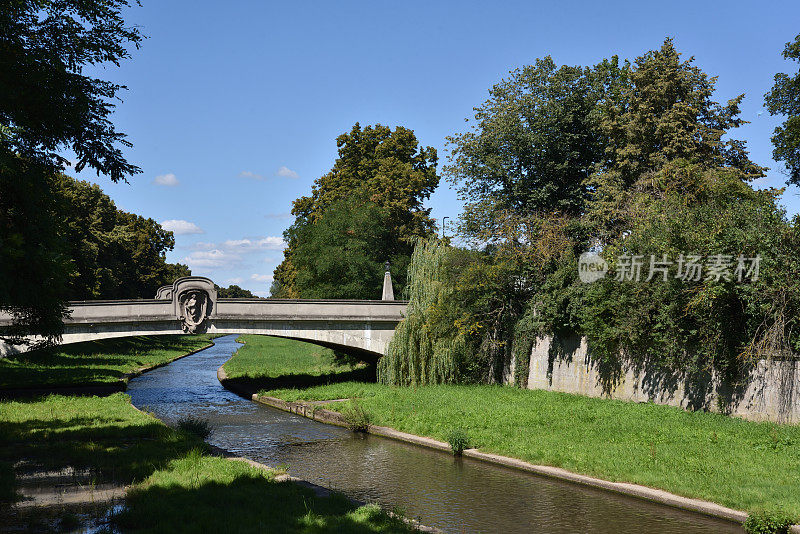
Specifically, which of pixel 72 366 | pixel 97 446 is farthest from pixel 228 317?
pixel 97 446

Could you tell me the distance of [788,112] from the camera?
94.0 feet

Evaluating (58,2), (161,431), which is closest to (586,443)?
(161,431)

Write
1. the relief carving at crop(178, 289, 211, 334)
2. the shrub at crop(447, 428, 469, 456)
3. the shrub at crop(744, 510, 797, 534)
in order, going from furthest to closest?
the relief carving at crop(178, 289, 211, 334)
the shrub at crop(447, 428, 469, 456)
the shrub at crop(744, 510, 797, 534)

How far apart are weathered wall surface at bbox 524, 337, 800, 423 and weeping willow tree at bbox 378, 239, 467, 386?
3224mm

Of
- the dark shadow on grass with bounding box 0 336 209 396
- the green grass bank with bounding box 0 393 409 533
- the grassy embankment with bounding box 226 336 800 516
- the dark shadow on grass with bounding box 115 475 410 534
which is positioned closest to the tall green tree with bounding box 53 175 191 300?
the dark shadow on grass with bounding box 0 336 209 396

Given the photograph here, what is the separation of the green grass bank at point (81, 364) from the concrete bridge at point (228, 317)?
1.68m

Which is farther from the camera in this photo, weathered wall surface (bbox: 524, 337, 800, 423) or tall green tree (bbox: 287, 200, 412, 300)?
tall green tree (bbox: 287, 200, 412, 300)

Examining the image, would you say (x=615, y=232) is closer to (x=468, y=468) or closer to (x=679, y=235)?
(x=679, y=235)

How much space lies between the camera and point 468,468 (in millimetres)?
14672

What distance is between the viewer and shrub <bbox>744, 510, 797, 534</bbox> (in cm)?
945

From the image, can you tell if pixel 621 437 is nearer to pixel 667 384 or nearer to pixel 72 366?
pixel 667 384

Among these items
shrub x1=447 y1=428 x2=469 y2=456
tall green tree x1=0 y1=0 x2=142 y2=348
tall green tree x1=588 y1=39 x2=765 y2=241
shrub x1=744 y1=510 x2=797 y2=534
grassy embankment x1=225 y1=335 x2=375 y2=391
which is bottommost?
grassy embankment x1=225 y1=335 x2=375 y2=391

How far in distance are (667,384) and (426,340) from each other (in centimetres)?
979

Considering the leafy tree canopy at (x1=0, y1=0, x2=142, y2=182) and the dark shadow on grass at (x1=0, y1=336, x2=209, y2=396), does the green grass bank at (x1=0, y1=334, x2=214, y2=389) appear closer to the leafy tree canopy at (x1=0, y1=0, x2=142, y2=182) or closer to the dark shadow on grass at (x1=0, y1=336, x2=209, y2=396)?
the dark shadow on grass at (x1=0, y1=336, x2=209, y2=396)
